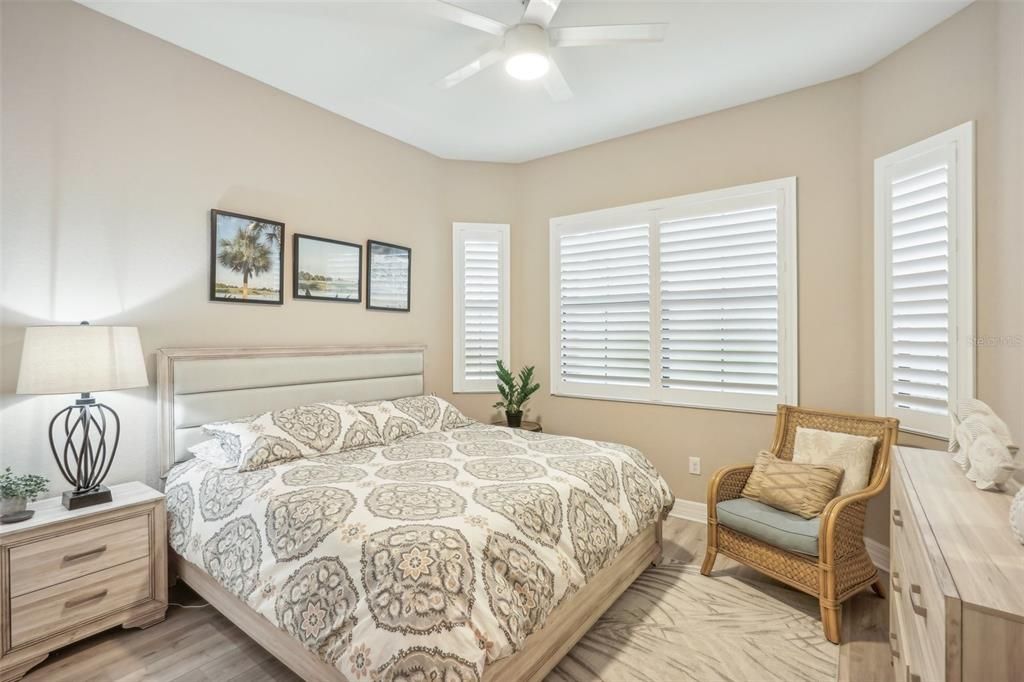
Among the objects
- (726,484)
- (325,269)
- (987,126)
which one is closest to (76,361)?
(325,269)

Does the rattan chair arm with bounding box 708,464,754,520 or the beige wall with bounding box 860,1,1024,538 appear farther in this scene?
the rattan chair arm with bounding box 708,464,754,520

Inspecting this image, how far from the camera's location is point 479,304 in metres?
4.30

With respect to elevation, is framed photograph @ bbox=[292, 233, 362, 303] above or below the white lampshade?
above

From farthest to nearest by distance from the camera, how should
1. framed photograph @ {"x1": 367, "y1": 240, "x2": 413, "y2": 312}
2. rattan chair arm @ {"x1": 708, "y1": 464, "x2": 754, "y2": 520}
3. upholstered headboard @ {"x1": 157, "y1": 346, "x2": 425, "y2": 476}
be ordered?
framed photograph @ {"x1": 367, "y1": 240, "x2": 413, "y2": 312} < rattan chair arm @ {"x1": 708, "y1": 464, "x2": 754, "y2": 520} < upholstered headboard @ {"x1": 157, "y1": 346, "x2": 425, "y2": 476}

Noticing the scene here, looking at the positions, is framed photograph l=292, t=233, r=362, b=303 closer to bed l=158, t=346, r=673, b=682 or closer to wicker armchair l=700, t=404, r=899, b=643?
bed l=158, t=346, r=673, b=682

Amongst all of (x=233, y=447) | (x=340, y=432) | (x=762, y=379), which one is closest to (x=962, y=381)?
(x=762, y=379)

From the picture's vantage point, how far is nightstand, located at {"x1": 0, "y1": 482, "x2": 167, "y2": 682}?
182 cm

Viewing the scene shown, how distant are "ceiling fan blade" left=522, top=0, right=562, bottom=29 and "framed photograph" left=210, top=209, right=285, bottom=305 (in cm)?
199

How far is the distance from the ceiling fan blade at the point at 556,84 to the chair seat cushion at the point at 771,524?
8.09 feet

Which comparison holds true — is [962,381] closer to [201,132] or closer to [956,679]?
[956,679]

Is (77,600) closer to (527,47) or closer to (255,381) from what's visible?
(255,381)

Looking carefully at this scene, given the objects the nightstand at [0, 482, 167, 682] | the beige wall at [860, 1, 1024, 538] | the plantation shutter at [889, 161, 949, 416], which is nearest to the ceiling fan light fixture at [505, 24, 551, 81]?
the beige wall at [860, 1, 1024, 538]

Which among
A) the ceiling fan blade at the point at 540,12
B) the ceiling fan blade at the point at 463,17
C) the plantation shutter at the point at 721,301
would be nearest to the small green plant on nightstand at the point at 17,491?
the ceiling fan blade at the point at 463,17

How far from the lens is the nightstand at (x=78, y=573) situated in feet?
5.97
